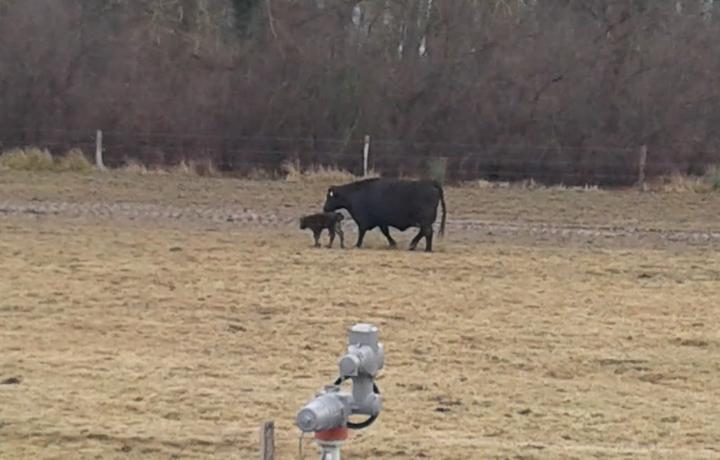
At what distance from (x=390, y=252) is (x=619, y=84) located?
17215 millimetres

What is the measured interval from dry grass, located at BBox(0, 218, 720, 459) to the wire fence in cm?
1345

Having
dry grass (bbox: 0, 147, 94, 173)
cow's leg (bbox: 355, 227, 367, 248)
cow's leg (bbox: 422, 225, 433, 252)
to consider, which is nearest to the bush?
dry grass (bbox: 0, 147, 94, 173)

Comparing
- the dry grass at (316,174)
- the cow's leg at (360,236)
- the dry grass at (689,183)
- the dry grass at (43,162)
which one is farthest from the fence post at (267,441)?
the dry grass at (43,162)

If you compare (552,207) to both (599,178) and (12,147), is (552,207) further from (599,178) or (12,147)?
(12,147)

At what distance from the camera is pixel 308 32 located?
3638cm

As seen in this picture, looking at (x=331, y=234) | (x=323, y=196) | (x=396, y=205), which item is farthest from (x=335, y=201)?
(x=323, y=196)

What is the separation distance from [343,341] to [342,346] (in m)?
0.25

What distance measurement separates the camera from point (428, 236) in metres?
20.3

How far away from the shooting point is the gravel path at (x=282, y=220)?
23203 millimetres

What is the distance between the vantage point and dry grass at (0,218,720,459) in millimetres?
8953

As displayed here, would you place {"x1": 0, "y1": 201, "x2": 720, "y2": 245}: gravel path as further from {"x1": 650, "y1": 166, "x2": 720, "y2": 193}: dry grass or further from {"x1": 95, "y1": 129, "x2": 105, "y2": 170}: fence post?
{"x1": 95, "y1": 129, "x2": 105, "y2": 170}: fence post

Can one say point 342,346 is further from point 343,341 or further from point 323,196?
point 323,196

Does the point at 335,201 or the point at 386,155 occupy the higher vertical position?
the point at 386,155

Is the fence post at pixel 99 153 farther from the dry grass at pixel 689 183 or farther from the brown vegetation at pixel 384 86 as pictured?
the dry grass at pixel 689 183
